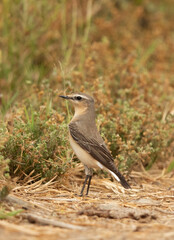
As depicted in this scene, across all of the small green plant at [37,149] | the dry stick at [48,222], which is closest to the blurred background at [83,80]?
the small green plant at [37,149]

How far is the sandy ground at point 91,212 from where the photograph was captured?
11.8ft

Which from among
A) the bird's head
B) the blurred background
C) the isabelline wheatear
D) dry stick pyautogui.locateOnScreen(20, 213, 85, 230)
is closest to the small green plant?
the blurred background

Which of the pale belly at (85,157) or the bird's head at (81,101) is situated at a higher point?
the bird's head at (81,101)

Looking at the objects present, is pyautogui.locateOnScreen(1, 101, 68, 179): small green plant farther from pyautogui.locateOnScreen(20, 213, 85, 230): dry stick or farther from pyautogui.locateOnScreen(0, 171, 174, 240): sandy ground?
pyautogui.locateOnScreen(20, 213, 85, 230): dry stick

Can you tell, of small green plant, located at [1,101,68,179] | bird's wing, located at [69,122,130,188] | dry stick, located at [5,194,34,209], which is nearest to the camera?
dry stick, located at [5,194,34,209]

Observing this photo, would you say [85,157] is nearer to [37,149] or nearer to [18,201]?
[37,149]

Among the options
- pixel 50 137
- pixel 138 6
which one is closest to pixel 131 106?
pixel 50 137

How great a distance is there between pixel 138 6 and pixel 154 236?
362 inches

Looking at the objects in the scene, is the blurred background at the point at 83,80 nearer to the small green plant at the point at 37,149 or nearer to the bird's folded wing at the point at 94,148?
the small green plant at the point at 37,149

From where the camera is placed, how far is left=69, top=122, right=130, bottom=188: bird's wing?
17.4ft

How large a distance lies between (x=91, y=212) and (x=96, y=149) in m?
1.19

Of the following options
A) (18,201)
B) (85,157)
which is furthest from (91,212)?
(85,157)

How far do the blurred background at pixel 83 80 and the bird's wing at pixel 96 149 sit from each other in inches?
7.5

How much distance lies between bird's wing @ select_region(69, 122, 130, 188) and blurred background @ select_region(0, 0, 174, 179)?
19 cm
